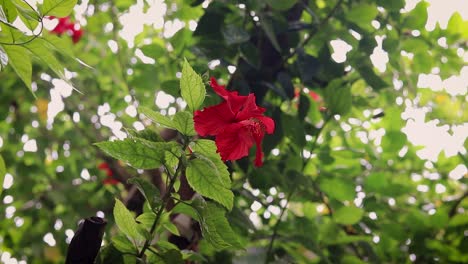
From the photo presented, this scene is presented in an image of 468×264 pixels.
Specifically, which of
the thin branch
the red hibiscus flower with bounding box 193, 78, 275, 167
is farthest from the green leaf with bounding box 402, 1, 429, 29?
the red hibiscus flower with bounding box 193, 78, 275, 167

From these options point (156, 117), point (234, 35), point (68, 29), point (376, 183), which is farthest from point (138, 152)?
point (68, 29)

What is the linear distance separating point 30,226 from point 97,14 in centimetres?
77

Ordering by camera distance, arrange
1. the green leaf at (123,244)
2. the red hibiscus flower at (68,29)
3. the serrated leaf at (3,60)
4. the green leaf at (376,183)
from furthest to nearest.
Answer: the red hibiscus flower at (68,29) → the green leaf at (376,183) → the green leaf at (123,244) → the serrated leaf at (3,60)

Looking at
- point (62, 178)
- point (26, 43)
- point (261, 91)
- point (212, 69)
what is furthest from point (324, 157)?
point (62, 178)

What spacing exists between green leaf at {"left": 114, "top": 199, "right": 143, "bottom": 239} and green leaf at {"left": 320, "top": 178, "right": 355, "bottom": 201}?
0.64 m

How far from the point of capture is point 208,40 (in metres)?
1.05

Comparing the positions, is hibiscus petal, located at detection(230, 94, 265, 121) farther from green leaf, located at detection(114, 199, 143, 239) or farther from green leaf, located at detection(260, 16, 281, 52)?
green leaf, located at detection(260, 16, 281, 52)

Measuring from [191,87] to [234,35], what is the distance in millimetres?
449

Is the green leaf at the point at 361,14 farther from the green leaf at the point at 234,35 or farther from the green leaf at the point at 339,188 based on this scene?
the green leaf at the point at 339,188

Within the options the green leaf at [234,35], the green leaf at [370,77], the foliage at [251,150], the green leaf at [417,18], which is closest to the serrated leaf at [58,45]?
the foliage at [251,150]

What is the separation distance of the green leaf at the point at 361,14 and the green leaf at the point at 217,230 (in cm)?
65

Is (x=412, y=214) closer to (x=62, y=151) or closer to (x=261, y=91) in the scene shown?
(x=261, y=91)

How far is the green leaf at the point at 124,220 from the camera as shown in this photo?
60 centimetres

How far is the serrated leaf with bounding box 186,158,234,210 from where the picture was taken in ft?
1.90
